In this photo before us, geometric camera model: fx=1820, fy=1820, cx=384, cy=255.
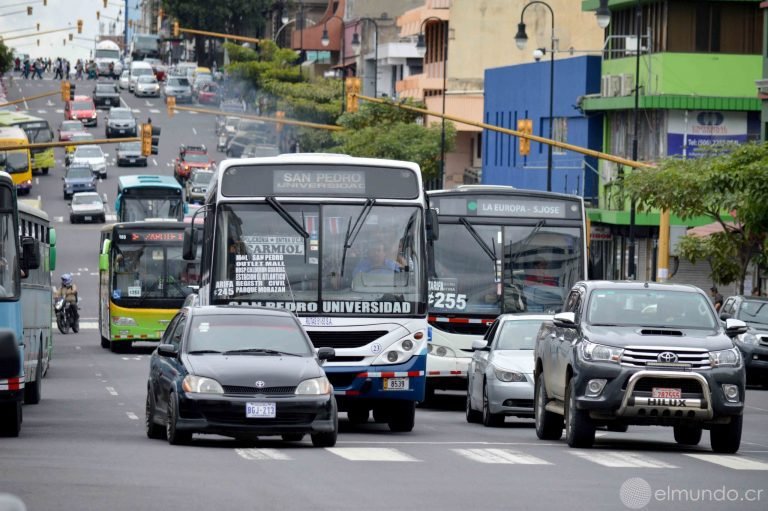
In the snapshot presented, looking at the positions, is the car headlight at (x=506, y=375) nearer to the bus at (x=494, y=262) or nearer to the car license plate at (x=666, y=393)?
the bus at (x=494, y=262)

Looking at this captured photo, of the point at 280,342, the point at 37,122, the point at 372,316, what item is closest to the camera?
the point at 280,342

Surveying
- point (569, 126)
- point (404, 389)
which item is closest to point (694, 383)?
point (404, 389)

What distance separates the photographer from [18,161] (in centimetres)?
9156

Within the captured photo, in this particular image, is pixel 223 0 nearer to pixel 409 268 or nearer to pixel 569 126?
pixel 569 126

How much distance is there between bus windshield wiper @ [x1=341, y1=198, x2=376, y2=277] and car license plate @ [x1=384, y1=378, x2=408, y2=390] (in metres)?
1.34

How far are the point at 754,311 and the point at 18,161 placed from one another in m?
59.9

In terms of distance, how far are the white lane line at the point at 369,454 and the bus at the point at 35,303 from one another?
730 centimetres

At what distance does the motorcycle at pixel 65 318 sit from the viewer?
183ft

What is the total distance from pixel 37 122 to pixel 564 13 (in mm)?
32168

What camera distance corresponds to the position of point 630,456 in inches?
689

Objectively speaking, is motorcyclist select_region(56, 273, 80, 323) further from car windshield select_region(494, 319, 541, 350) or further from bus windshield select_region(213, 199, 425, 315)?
bus windshield select_region(213, 199, 425, 315)

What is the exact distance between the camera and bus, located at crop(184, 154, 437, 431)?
826 inches

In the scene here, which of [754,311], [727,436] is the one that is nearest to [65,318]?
[754,311]

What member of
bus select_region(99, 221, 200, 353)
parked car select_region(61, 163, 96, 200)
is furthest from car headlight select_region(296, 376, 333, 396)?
parked car select_region(61, 163, 96, 200)
